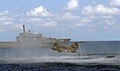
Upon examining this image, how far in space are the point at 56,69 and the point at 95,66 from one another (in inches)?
301

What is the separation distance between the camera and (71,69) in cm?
6875

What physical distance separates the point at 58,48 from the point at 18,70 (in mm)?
62805

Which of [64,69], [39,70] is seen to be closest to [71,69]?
[64,69]

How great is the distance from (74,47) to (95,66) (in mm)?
56864

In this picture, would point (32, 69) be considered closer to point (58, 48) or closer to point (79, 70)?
point (79, 70)

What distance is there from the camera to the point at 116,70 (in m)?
65.3

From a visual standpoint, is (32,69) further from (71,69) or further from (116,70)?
(116,70)

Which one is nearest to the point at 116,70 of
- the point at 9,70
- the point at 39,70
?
the point at 39,70

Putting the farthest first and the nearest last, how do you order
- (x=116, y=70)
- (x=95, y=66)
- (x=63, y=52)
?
(x=63, y=52), (x=95, y=66), (x=116, y=70)

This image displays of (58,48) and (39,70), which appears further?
(58,48)

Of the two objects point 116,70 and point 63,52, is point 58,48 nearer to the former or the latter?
point 63,52


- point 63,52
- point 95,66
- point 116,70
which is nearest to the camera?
point 116,70

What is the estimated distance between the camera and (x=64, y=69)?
226 ft

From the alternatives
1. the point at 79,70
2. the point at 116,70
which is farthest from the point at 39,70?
the point at 116,70
